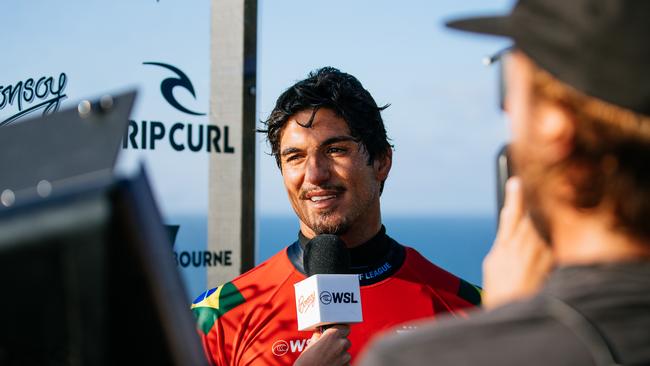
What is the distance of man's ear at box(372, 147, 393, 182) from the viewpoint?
344 centimetres

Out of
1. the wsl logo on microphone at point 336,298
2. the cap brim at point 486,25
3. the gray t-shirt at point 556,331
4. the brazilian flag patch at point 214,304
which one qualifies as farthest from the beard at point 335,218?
the gray t-shirt at point 556,331

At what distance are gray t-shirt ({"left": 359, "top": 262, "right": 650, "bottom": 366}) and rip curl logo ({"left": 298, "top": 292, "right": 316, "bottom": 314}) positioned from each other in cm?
166

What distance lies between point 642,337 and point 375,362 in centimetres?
31

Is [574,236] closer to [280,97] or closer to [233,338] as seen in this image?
[233,338]

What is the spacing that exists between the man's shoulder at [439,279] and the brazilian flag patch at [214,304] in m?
0.74

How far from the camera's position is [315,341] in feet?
8.54

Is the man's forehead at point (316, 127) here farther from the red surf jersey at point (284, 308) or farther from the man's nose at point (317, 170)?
the red surf jersey at point (284, 308)

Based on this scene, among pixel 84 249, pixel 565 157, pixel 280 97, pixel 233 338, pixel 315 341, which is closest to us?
pixel 84 249

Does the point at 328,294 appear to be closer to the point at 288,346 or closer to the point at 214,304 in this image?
the point at 288,346

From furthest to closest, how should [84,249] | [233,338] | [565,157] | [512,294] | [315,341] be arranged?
[233,338] → [315,341] → [512,294] → [565,157] → [84,249]

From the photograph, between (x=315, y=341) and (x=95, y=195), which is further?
(x=315, y=341)

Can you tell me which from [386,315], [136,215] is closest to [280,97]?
[386,315]

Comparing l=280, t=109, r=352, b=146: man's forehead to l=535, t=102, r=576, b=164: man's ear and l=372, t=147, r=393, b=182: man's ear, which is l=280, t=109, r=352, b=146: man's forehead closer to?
l=372, t=147, r=393, b=182: man's ear

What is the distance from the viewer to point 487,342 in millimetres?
896
